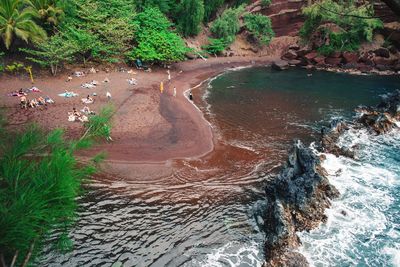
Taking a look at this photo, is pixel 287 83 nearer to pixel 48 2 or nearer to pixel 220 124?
pixel 220 124

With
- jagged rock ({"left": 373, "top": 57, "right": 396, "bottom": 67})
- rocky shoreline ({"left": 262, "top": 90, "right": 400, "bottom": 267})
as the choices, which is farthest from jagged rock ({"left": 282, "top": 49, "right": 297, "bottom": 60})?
rocky shoreline ({"left": 262, "top": 90, "right": 400, "bottom": 267})

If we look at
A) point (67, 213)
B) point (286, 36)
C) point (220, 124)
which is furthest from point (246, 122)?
point (286, 36)

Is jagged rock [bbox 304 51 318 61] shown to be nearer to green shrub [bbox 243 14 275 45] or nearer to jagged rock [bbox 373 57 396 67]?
green shrub [bbox 243 14 275 45]

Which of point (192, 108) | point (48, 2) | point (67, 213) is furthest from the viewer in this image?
point (48, 2)

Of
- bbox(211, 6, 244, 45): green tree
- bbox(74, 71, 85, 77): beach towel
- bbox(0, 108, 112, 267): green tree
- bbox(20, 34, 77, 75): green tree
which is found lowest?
bbox(74, 71, 85, 77): beach towel

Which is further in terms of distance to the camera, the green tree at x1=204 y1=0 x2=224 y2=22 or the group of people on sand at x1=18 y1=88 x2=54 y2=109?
the green tree at x1=204 y1=0 x2=224 y2=22

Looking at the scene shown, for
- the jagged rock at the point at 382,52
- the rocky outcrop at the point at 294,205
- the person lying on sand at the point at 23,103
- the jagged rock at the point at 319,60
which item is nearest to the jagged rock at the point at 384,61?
the jagged rock at the point at 382,52
